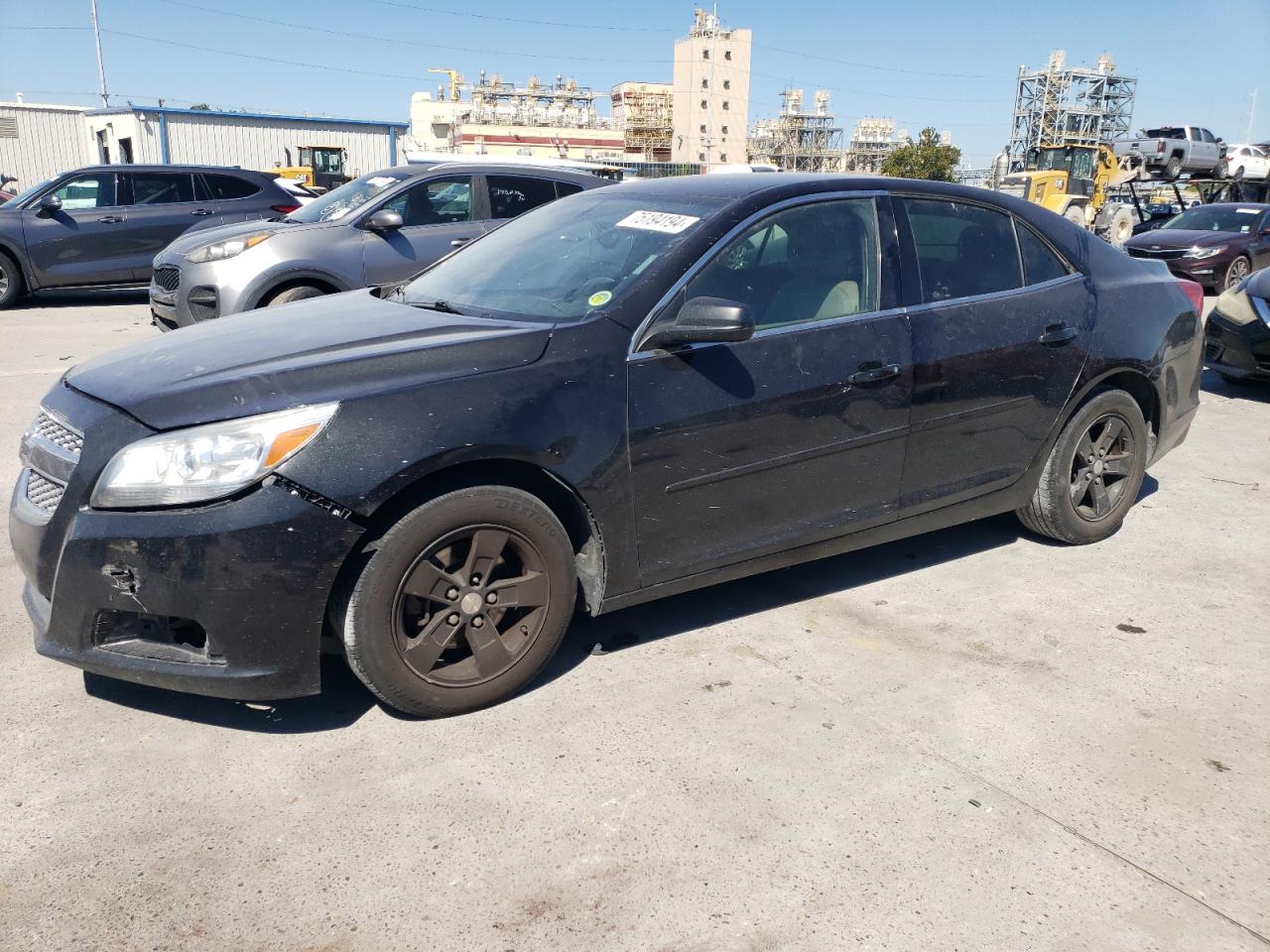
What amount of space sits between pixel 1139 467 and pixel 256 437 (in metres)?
3.95

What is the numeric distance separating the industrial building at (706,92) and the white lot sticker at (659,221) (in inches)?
4405

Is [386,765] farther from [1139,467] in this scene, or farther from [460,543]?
[1139,467]

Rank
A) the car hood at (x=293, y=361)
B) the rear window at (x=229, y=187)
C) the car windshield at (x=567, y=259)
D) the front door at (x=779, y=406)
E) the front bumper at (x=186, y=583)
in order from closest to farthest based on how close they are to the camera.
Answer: the front bumper at (x=186, y=583), the car hood at (x=293, y=361), the front door at (x=779, y=406), the car windshield at (x=567, y=259), the rear window at (x=229, y=187)

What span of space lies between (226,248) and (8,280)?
20.2ft

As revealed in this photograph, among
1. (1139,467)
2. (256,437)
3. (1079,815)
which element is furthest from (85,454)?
(1139,467)

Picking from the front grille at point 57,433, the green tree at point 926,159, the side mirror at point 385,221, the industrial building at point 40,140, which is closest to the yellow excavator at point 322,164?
the industrial building at point 40,140

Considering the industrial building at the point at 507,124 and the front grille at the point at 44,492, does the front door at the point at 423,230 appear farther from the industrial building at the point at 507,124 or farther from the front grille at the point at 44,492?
the industrial building at the point at 507,124

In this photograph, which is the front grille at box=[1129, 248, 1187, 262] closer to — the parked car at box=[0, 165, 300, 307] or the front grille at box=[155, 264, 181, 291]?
the parked car at box=[0, 165, 300, 307]

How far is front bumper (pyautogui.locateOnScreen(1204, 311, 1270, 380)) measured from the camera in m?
8.04

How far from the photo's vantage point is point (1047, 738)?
312 cm

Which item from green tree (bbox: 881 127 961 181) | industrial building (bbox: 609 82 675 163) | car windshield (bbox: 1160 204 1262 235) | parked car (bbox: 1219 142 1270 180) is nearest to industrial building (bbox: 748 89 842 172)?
industrial building (bbox: 609 82 675 163)

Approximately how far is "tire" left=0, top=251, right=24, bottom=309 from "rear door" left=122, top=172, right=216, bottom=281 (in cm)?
128

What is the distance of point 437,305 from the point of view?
373 cm

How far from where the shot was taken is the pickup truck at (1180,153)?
37.2 m
